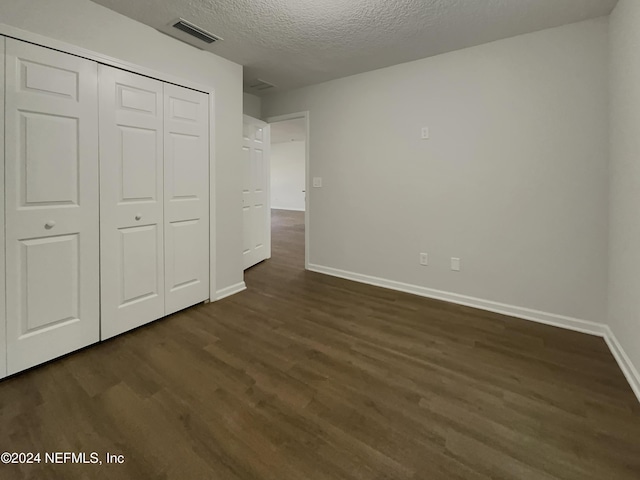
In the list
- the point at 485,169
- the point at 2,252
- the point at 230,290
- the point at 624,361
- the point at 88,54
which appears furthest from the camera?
the point at 230,290

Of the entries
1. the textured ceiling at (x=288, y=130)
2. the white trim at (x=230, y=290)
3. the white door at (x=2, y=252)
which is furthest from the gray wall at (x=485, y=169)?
the textured ceiling at (x=288, y=130)

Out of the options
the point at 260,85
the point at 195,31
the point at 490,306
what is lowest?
the point at 490,306

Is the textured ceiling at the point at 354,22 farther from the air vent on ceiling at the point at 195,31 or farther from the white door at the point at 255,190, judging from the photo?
the white door at the point at 255,190

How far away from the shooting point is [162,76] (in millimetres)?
2449

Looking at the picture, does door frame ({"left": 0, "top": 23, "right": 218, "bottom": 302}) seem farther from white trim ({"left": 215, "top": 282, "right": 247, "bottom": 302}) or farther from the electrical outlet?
the electrical outlet

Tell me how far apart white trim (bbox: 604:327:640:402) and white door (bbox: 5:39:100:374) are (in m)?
3.52

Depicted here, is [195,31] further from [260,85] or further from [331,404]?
[331,404]

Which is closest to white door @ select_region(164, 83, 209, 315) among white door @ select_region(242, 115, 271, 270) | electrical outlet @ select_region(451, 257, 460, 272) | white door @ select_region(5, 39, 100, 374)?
white door @ select_region(5, 39, 100, 374)

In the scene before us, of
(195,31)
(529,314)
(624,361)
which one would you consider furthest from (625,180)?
(195,31)

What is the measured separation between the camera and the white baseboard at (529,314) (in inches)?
74.1

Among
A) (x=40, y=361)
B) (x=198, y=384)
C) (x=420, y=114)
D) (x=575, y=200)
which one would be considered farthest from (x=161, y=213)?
(x=575, y=200)

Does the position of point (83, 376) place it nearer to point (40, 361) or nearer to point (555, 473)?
point (40, 361)

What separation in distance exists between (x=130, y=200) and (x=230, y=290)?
1.36 m

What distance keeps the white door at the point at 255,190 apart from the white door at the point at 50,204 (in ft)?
6.59
